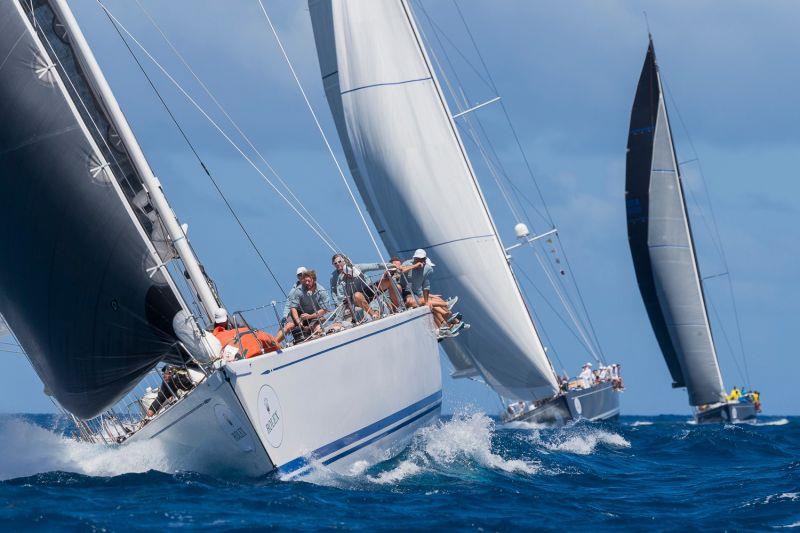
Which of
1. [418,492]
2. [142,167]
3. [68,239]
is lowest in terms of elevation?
[418,492]

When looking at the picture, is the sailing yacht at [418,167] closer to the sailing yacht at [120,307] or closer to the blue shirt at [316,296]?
the blue shirt at [316,296]

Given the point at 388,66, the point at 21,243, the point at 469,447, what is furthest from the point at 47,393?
the point at 388,66

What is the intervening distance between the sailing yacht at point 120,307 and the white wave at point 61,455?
19 centimetres

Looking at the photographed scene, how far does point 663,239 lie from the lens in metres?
28.8

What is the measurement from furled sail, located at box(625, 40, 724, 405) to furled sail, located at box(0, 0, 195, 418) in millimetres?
18899

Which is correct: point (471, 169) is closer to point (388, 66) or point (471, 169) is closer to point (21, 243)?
point (388, 66)

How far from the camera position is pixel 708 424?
29.7 meters

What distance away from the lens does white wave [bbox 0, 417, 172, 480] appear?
11797 mm

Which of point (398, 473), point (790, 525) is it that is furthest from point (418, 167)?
point (790, 525)

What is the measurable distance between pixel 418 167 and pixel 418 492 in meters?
9.27

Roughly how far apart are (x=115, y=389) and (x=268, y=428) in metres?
2.09

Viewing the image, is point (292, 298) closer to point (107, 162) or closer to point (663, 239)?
point (107, 162)

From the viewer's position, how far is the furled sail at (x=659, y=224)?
28453mm

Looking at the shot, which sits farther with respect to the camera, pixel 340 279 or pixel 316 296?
pixel 340 279
